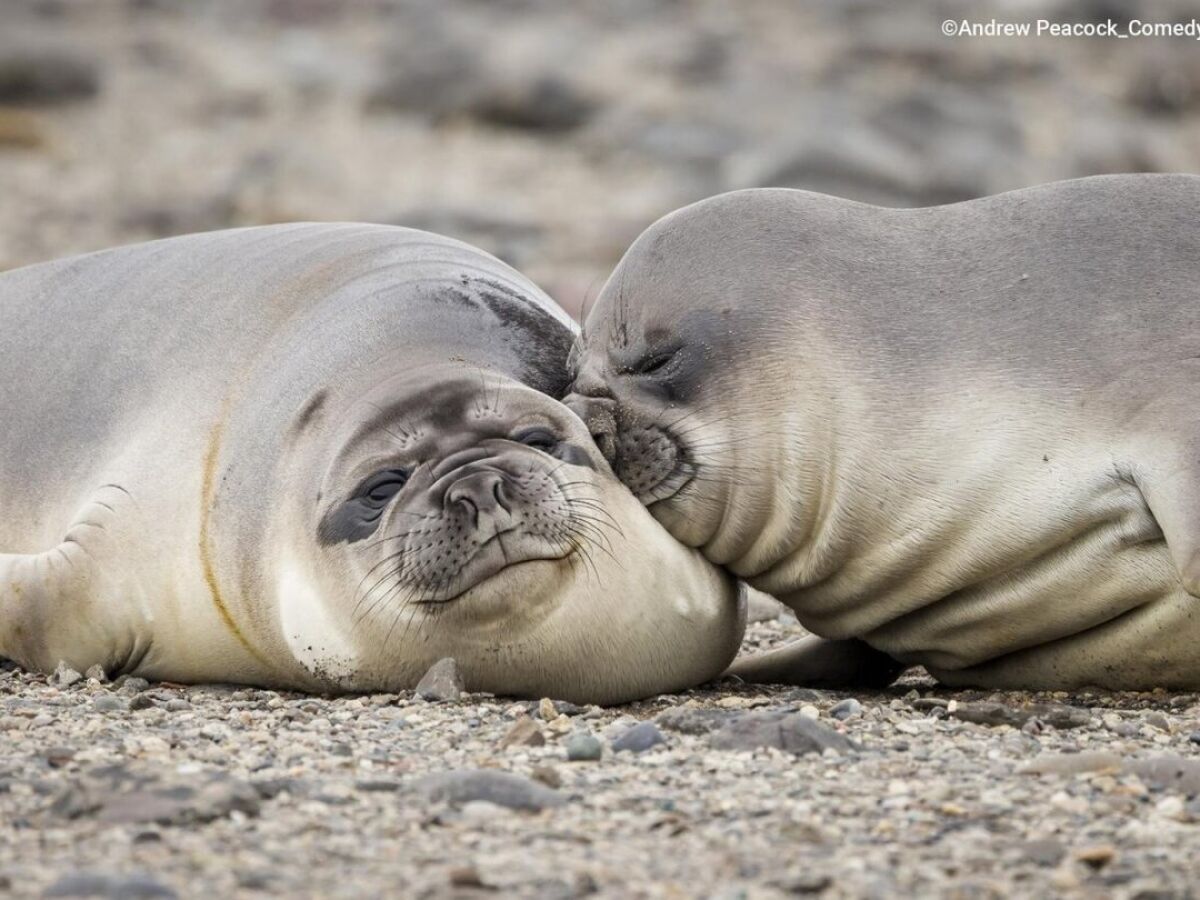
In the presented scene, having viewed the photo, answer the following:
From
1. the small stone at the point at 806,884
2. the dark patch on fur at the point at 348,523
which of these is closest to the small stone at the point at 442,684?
the dark patch on fur at the point at 348,523

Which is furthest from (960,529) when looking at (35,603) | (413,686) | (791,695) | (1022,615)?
(35,603)

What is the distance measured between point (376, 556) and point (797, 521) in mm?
1207

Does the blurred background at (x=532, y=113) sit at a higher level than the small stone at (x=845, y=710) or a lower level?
higher

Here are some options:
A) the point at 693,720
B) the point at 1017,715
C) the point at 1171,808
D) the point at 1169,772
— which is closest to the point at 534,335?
the point at 693,720

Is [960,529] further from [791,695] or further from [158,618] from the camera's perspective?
[158,618]

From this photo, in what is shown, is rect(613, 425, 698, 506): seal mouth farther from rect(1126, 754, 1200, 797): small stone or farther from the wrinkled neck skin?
rect(1126, 754, 1200, 797): small stone

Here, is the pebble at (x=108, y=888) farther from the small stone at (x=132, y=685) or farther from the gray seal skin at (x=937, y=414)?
the gray seal skin at (x=937, y=414)

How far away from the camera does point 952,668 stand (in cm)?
578

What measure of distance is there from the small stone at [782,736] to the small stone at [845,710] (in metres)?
0.42

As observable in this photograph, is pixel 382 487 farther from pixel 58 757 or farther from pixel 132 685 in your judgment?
pixel 58 757

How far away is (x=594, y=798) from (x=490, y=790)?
8.6 inches

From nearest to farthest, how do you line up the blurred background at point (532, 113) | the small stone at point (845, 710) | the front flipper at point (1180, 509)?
the front flipper at point (1180, 509)
the small stone at point (845, 710)
the blurred background at point (532, 113)

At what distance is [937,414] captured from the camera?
5395mm

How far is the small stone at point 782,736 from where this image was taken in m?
4.48
